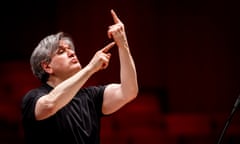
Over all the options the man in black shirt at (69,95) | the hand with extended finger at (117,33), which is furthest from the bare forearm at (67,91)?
the hand with extended finger at (117,33)

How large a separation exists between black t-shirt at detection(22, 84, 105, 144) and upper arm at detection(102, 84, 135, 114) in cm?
4

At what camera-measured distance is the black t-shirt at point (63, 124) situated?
1167 mm

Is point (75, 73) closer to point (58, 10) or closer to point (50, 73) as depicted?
point (50, 73)

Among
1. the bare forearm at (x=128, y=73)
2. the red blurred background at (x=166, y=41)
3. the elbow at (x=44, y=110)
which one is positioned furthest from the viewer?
the red blurred background at (x=166, y=41)

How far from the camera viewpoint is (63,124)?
1183 mm

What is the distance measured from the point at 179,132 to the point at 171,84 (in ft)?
1.80

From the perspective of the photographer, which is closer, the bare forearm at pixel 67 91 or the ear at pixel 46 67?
the bare forearm at pixel 67 91

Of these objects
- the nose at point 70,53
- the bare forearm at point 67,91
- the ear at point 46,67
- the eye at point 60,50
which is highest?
the eye at point 60,50

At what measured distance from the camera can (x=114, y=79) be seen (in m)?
2.89

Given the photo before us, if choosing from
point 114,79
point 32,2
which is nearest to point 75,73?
point 114,79

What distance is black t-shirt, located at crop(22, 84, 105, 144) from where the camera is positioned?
117 centimetres

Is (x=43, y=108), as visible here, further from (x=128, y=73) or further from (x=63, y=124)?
(x=128, y=73)

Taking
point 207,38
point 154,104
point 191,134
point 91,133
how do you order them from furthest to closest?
1. point 207,38
2. point 154,104
3. point 191,134
4. point 91,133

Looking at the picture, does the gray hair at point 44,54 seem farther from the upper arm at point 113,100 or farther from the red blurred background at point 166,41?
the red blurred background at point 166,41
